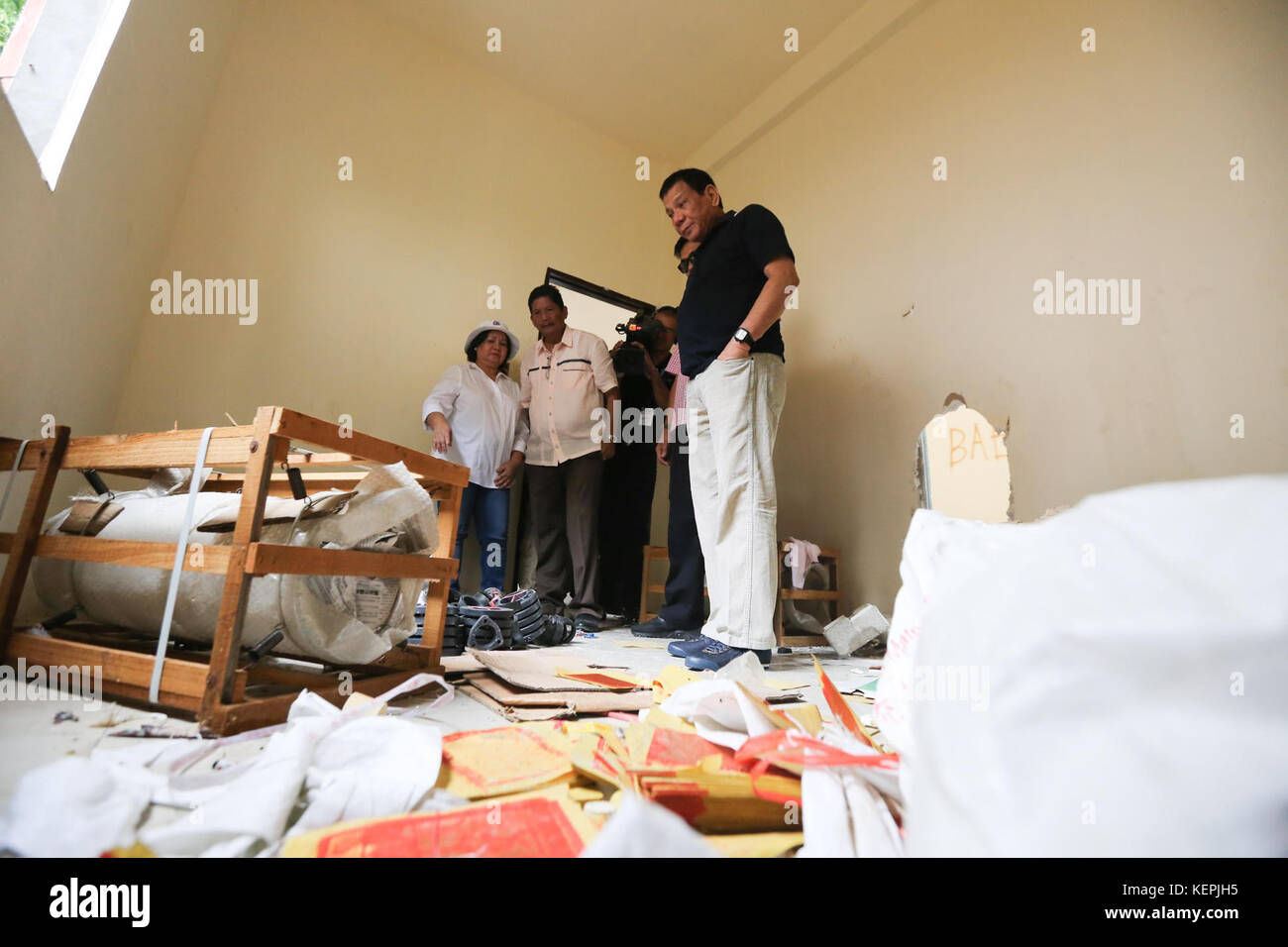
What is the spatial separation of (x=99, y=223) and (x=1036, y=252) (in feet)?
9.76

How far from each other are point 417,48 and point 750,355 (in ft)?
9.50

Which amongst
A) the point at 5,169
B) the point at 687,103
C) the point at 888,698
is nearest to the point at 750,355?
the point at 888,698

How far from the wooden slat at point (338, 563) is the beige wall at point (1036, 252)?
198cm

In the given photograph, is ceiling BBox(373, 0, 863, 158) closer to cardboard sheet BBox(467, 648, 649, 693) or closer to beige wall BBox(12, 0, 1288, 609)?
beige wall BBox(12, 0, 1288, 609)

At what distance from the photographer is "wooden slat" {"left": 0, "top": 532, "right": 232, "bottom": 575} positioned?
91cm

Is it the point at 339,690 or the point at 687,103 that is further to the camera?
the point at 687,103

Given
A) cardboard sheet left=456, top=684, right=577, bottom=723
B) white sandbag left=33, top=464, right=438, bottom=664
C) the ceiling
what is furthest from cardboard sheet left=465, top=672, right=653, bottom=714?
the ceiling

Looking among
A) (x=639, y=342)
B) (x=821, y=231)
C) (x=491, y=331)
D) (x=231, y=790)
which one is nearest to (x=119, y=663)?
(x=231, y=790)

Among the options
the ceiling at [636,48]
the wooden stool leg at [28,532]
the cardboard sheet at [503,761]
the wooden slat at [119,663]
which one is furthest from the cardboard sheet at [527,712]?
the ceiling at [636,48]

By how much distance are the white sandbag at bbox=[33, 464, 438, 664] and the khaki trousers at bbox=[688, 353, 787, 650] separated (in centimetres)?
83

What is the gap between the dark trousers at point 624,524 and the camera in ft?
10.1

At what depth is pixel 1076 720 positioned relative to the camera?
38 cm

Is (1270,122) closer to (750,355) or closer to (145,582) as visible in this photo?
(750,355)

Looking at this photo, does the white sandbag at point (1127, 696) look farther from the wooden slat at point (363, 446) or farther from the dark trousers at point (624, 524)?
the dark trousers at point (624, 524)
